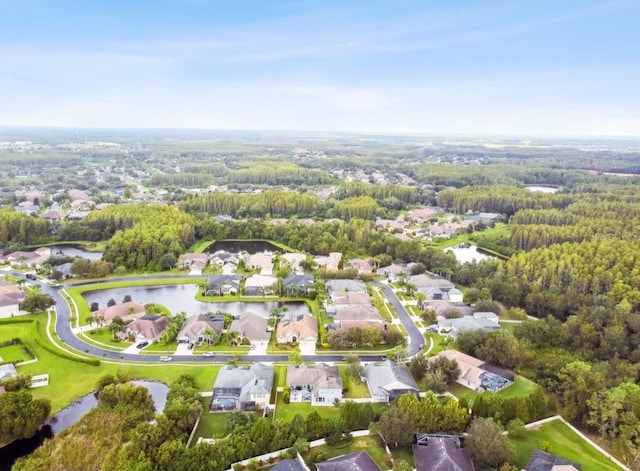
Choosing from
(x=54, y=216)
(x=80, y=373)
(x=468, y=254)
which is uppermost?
(x=54, y=216)

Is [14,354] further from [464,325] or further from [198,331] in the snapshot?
[464,325]

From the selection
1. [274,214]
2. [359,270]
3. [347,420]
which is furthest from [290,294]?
[274,214]

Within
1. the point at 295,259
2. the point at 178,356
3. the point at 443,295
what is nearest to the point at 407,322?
the point at 443,295

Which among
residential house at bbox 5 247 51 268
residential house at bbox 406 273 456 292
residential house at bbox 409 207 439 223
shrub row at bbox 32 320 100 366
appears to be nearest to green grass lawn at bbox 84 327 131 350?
shrub row at bbox 32 320 100 366

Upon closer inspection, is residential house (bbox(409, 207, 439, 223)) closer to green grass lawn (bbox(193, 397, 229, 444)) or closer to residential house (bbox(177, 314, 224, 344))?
residential house (bbox(177, 314, 224, 344))

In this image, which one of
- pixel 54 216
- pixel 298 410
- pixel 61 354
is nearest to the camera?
pixel 298 410

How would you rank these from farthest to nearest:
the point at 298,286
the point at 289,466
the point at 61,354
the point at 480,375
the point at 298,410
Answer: the point at 298,286, the point at 61,354, the point at 480,375, the point at 298,410, the point at 289,466

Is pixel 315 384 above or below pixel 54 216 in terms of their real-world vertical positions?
below

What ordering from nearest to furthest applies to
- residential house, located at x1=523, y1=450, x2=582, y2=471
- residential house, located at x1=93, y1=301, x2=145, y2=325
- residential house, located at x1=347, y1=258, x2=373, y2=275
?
residential house, located at x1=523, y1=450, x2=582, y2=471, residential house, located at x1=93, y1=301, x2=145, y2=325, residential house, located at x1=347, y1=258, x2=373, y2=275
